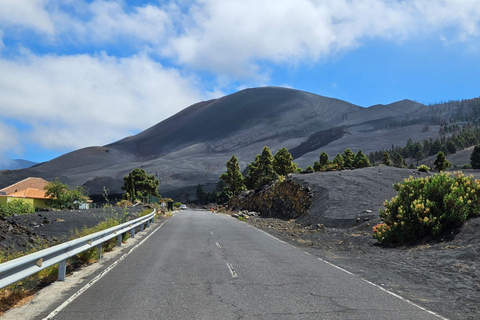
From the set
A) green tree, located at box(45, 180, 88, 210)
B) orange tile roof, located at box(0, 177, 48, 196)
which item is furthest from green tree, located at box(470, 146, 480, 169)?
orange tile roof, located at box(0, 177, 48, 196)

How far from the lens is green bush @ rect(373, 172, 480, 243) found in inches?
566

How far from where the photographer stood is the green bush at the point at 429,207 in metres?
14.4

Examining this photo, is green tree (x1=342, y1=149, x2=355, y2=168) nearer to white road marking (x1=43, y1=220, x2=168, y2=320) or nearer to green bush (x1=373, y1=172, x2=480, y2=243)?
green bush (x1=373, y1=172, x2=480, y2=243)

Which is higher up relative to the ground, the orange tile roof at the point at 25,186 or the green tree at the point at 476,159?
the orange tile roof at the point at 25,186

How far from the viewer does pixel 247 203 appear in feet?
191

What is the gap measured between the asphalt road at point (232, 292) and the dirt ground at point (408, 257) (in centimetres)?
71

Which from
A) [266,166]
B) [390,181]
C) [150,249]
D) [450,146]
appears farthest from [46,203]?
[450,146]

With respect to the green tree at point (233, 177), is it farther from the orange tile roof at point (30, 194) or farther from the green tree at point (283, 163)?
the orange tile roof at point (30, 194)

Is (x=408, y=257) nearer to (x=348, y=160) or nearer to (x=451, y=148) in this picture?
(x=348, y=160)

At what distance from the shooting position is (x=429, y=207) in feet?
48.4

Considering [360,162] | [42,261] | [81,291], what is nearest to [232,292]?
[81,291]

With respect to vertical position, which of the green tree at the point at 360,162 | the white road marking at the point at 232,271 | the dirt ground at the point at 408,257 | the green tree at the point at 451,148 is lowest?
the dirt ground at the point at 408,257

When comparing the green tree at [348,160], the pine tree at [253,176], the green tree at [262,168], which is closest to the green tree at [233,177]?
the pine tree at [253,176]

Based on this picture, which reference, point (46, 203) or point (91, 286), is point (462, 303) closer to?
point (91, 286)
